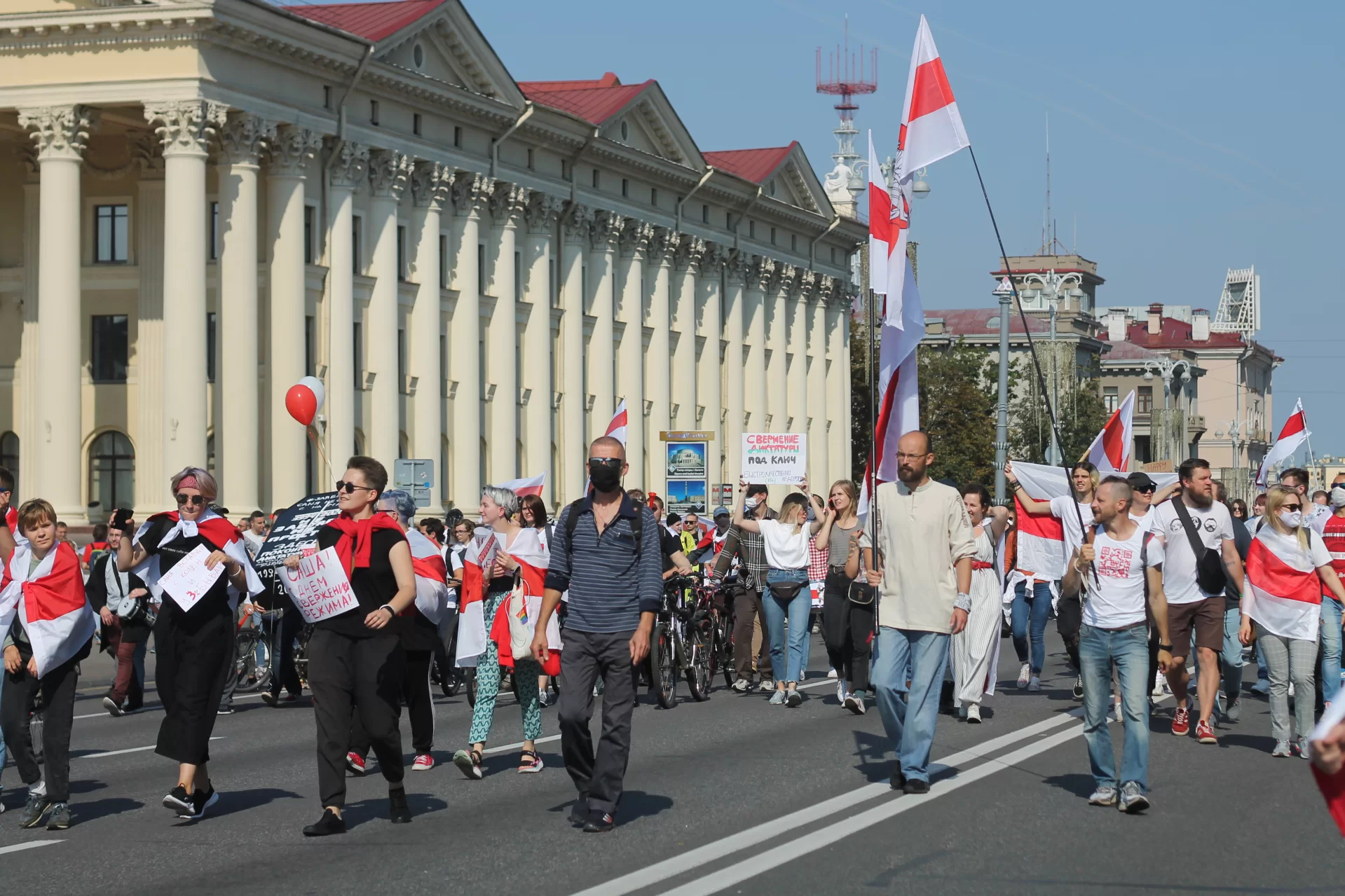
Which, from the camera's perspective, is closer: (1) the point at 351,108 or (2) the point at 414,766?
(2) the point at 414,766

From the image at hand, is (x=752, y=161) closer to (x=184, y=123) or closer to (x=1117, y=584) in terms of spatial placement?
(x=184, y=123)

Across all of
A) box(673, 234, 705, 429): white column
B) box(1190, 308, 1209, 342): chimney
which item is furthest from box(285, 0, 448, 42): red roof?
box(1190, 308, 1209, 342): chimney

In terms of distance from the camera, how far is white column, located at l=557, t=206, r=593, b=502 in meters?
59.0

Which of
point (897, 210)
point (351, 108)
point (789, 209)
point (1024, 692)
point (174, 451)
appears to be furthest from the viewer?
point (789, 209)

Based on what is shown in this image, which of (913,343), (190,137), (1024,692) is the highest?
(190,137)

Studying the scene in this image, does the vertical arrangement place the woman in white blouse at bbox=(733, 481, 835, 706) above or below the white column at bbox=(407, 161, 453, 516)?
below

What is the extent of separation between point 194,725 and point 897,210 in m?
6.13

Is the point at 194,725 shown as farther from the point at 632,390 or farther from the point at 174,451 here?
the point at 632,390

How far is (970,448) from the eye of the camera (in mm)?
86438

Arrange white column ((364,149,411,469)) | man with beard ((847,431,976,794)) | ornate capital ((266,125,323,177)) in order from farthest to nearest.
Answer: white column ((364,149,411,469)) < ornate capital ((266,125,323,177)) < man with beard ((847,431,976,794))

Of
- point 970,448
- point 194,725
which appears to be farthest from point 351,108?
point 970,448

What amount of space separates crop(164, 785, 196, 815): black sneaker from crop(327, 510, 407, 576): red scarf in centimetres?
147

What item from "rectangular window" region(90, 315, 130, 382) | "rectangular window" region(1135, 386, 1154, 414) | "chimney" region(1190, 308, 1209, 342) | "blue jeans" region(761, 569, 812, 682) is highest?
"chimney" region(1190, 308, 1209, 342)

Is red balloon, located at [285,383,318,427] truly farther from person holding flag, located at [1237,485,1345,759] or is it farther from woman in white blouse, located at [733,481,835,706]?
person holding flag, located at [1237,485,1345,759]
